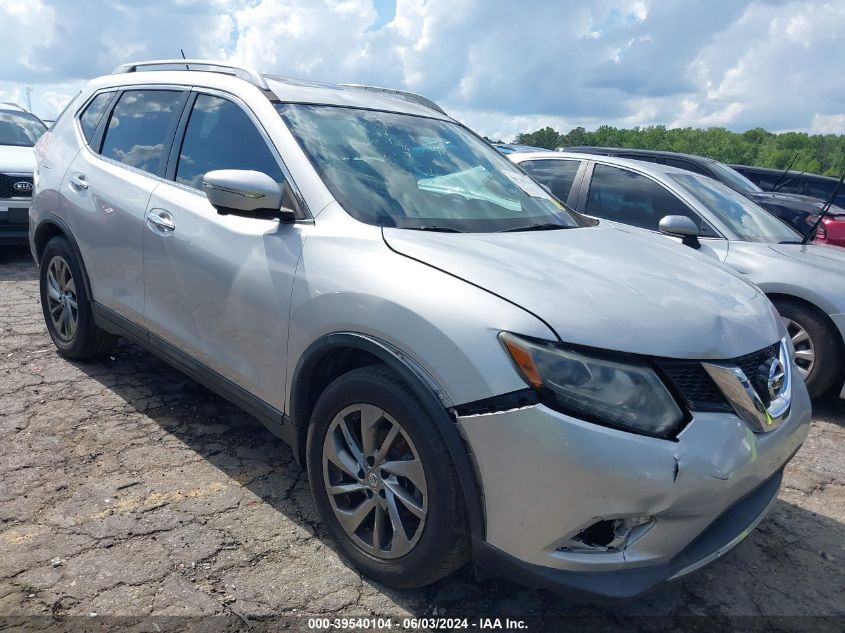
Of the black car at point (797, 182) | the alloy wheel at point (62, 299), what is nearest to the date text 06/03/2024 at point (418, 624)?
the alloy wheel at point (62, 299)

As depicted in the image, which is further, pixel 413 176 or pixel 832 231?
pixel 832 231

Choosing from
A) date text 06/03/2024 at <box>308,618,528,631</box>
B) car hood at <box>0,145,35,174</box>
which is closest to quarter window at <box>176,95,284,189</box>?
date text 06/03/2024 at <box>308,618,528,631</box>

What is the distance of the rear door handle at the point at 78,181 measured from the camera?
3.96m

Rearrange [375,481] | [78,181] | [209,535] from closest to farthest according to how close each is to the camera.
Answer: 1. [375,481]
2. [209,535]
3. [78,181]

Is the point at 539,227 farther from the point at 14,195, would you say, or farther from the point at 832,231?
the point at 14,195

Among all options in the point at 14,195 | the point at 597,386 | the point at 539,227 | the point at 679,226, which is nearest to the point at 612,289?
the point at 597,386

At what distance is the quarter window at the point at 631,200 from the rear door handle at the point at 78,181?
12.3 feet

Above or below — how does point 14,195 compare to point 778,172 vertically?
below

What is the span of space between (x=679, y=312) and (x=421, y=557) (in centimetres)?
116

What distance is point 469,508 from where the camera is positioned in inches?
81.4

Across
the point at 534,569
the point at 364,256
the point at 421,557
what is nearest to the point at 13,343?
the point at 364,256

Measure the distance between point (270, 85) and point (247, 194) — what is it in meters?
0.82

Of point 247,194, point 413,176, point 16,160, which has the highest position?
point 413,176

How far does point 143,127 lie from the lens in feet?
12.3
